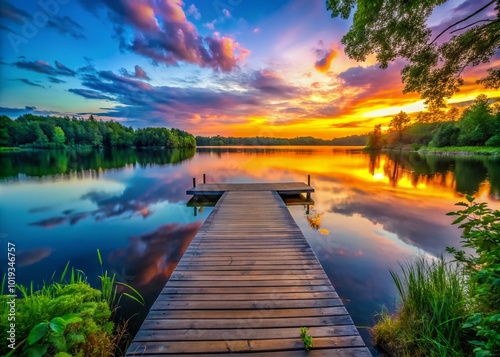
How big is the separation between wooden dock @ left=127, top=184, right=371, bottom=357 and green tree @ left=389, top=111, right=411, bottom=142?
7683cm

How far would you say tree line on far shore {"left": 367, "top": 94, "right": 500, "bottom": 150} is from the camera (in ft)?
134

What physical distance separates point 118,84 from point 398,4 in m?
21.5

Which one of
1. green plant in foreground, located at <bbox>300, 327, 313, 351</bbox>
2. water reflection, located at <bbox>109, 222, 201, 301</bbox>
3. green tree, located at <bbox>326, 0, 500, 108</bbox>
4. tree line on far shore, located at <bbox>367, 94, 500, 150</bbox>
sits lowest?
water reflection, located at <bbox>109, 222, 201, 301</bbox>

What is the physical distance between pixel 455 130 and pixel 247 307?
68.8 metres

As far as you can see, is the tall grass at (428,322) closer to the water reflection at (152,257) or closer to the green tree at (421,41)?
the water reflection at (152,257)

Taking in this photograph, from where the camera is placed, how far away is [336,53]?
920 centimetres

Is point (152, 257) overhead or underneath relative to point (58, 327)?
underneath

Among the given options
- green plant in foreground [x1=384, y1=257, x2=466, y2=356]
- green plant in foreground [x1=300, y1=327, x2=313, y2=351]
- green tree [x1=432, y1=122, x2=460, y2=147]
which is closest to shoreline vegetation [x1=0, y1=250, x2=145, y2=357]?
green plant in foreground [x1=300, y1=327, x2=313, y2=351]

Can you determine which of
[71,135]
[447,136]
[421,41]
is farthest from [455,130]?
[71,135]

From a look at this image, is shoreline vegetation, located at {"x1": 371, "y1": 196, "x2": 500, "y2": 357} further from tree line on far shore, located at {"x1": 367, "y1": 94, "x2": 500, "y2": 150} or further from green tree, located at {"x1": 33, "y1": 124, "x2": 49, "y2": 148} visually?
green tree, located at {"x1": 33, "y1": 124, "x2": 49, "y2": 148}

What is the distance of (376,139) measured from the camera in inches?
2753

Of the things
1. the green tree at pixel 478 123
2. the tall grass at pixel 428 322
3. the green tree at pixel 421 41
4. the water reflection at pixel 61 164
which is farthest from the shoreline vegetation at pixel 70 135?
the green tree at pixel 478 123

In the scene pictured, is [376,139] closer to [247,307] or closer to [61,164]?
[247,307]

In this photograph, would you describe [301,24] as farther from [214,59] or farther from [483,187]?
[483,187]
